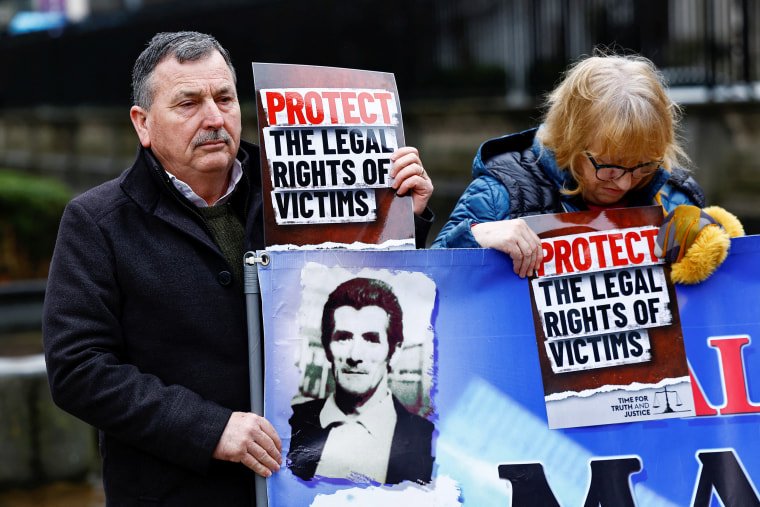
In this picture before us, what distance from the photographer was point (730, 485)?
300cm

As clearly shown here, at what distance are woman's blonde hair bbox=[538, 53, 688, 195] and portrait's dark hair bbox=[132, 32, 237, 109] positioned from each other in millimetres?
895

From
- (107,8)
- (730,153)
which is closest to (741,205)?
(730,153)

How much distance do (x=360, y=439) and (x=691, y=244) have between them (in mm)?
1007

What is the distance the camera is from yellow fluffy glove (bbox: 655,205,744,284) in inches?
119

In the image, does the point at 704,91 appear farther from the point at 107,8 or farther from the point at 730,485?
the point at 107,8

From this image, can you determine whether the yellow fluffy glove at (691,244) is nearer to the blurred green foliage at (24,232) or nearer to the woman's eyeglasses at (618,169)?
the woman's eyeglasses at (618,169)

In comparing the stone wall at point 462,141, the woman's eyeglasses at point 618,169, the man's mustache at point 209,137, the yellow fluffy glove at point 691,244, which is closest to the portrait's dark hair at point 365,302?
the man's mustache at point 209,137

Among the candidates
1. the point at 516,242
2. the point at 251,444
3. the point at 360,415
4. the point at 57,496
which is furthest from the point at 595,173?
the point at 57,496

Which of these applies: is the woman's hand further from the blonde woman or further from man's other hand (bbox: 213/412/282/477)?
man's other hand (bbox: 213/412/282/477)

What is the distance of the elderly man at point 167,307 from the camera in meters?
2.76

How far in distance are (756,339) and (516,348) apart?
0.65 metres

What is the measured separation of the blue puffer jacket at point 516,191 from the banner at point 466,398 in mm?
144

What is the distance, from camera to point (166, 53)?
114 inches

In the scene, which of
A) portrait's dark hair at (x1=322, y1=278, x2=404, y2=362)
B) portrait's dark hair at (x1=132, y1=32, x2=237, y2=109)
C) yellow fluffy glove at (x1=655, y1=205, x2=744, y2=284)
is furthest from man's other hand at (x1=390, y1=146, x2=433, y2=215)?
yellow fluffy glove at (x1=655, y1=205, x2=744, y2=284)
